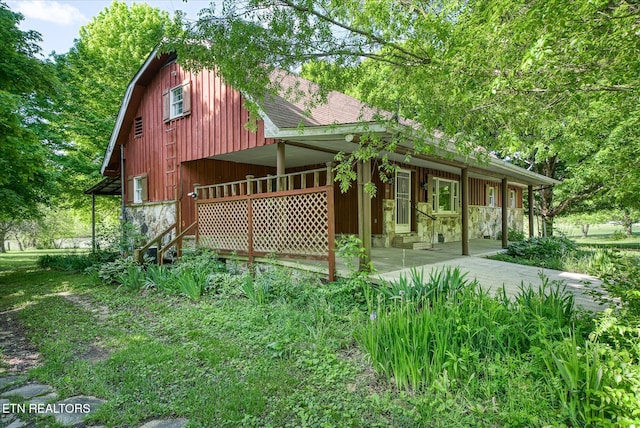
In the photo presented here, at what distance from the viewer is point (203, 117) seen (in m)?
8.83

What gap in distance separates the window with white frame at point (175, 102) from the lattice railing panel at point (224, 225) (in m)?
3.19

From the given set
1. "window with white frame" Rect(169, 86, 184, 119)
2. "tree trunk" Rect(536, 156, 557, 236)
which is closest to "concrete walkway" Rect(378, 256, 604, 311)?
"window with white frame" Rect(169, 86, 184, 119)

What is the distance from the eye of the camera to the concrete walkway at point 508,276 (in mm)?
5215

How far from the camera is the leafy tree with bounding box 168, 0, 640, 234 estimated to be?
124 inches

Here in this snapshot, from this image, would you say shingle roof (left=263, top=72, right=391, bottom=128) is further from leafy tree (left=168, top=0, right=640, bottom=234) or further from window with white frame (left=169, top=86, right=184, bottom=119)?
window with white frame (left=169, top=86, right=184, bottom=119)

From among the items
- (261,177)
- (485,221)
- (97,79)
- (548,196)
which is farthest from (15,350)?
(548,196)

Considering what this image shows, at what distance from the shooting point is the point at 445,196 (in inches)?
474

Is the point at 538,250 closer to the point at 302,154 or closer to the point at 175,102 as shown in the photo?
the point at 302,154

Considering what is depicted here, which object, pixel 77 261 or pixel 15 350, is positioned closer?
pixel 15 350

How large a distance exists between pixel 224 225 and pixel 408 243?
5.26 meters

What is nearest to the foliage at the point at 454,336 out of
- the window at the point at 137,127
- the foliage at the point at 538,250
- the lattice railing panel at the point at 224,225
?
the lattice railing panel at the point at 224,225

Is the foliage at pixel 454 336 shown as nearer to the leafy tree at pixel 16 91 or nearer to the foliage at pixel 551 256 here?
the foliage at pixel 551 256

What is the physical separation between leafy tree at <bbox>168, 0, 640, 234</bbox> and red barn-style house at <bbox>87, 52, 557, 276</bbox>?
93cm

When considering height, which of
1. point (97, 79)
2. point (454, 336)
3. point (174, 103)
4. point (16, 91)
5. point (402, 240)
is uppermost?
point (97, 79)
